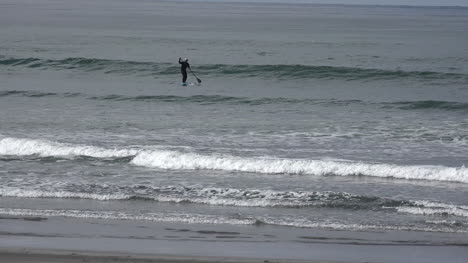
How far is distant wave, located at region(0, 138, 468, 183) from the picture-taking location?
15.4m

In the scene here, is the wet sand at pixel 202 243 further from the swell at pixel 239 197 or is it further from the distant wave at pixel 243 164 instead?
the distant wave at pixel 243 164

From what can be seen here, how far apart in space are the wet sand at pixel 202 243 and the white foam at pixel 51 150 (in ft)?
18.5

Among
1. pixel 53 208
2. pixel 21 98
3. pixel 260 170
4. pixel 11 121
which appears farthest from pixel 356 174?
pixel 21 98

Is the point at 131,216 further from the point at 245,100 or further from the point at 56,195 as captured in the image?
the point at 245,100

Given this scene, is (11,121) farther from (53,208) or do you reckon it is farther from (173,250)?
(173,250)

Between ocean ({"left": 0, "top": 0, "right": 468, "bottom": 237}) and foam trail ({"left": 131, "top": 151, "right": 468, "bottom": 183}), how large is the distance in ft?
0.13

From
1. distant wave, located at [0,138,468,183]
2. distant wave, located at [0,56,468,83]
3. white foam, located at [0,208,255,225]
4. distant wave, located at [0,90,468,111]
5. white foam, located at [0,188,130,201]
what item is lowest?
white foam, located at [0,188,130,201]

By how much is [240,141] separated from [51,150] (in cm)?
479

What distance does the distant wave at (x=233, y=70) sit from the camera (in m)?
34.0

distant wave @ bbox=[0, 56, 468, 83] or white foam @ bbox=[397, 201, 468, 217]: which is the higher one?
distant wave @ bbox=[0, 56, 468, 83]

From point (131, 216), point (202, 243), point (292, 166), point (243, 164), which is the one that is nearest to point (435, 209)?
point (292, 166)

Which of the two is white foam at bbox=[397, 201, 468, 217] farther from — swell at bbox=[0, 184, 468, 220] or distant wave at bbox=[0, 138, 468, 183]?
distant wave at bbox=[0, 138, 468, 183]

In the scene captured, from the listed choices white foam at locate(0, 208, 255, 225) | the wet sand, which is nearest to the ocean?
white foam at locate(0, 208, 255, 225)

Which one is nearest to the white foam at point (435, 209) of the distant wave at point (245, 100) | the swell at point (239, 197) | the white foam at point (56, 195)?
the swell at point (239, 197)
